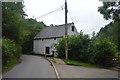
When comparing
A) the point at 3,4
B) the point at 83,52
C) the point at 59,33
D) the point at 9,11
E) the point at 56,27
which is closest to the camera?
the point at 3,4

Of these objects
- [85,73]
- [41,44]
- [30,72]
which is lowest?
[85,73]

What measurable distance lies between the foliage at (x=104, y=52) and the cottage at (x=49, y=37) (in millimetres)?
25141

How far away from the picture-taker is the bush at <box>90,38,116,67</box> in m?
35.1

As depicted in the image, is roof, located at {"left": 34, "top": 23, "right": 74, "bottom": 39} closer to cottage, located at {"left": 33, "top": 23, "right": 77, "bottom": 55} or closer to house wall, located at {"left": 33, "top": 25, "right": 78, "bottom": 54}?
cottage, located at {"left": 33, "top": 23, "right": 77, "bottom": 55}

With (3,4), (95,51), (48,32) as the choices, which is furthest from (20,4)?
(48,32)

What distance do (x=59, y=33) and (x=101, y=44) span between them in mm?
27747

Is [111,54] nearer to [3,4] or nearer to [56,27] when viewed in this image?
[3,4]

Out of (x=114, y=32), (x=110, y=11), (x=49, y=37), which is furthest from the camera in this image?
(x=49, y=37)

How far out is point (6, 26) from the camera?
112ft

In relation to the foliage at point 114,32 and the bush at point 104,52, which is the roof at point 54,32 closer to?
the foliage at point 114,32

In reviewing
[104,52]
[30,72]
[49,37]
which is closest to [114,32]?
[104,52]

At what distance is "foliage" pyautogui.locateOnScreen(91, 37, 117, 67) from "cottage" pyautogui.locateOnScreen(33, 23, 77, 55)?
25.1 meters

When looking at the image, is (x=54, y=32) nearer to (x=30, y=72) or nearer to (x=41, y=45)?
(x=41, y=45)

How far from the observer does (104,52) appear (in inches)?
1380
